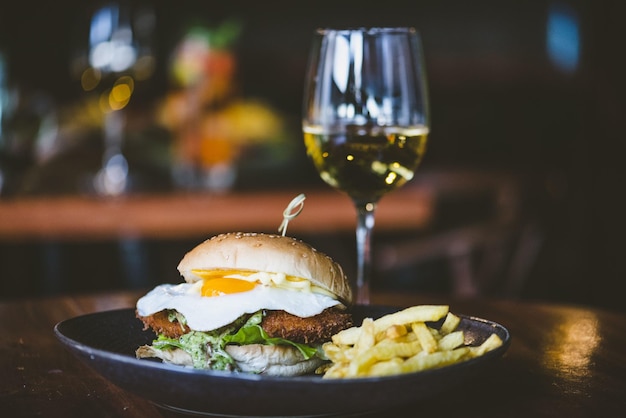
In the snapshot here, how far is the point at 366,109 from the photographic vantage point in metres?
1.50

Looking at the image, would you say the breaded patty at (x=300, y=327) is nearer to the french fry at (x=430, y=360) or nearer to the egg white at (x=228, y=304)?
the egg white at (x=228, y=304)

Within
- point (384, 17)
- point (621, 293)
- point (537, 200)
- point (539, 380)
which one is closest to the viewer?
point (539, 380)

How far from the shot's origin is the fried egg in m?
1.23

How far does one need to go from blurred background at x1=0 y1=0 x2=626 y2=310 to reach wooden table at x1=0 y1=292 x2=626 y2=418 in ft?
4.86

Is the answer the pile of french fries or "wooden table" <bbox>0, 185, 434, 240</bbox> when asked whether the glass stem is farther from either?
"wooden table" <bbox>0, 185, 434, 240</bbox>

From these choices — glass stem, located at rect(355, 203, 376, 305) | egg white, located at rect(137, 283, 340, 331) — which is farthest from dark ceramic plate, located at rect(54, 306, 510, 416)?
glass stem, located at rect(355, 203, 376, 305)

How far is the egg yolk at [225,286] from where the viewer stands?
1.28 m

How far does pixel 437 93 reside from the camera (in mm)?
6645

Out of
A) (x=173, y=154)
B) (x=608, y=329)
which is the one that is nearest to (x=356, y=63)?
(x=608, y=329)

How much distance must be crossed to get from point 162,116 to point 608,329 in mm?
2583

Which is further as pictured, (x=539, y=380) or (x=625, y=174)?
(x=625, y=174)

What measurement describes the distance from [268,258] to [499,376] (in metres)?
0.34

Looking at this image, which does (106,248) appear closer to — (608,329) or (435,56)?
(608,329)

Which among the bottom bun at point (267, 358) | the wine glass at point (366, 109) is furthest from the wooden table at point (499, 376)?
the wine glass at point (366, 109)
